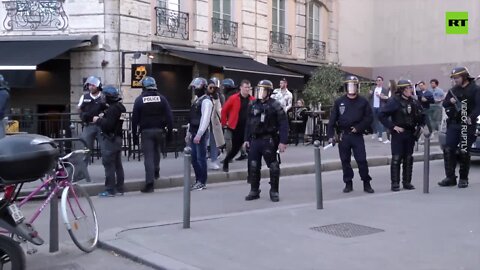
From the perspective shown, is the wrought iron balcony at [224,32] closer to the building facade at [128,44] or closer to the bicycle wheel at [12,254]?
the building facade at [128,44]

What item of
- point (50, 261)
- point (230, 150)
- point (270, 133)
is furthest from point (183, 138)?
point (50, 261)

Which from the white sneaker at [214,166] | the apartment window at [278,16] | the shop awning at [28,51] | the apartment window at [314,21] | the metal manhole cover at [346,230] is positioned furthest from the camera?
the apartment window at [314,21]

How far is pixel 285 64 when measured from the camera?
935 inches

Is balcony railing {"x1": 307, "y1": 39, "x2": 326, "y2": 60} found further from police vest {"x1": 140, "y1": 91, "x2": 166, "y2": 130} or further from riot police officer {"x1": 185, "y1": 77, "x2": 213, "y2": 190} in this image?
police vest {"x1": 140, "y1": 91, "x2": 166, "y2": 130}

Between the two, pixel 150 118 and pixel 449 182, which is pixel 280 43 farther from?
pixel 150 118

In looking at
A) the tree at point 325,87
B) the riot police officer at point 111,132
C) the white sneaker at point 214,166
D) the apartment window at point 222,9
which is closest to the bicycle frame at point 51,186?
the riot police officer at point 111,132

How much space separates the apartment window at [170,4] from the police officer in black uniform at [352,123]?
31.3ft

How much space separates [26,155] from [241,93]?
7.60 m

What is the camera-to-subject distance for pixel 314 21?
2664 cm

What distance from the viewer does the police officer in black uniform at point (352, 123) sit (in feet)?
33.0

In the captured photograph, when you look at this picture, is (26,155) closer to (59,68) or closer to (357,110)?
(357,110)

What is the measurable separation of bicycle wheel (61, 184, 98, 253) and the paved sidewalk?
197 millimetres

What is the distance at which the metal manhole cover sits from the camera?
279 inches

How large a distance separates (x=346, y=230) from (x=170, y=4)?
507 inches
